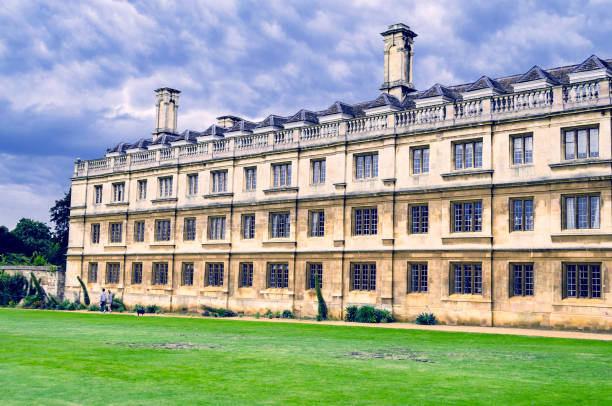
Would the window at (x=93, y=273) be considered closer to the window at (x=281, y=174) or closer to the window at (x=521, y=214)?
the window at (x=281, y=174)

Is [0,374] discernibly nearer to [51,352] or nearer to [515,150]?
[51,352]

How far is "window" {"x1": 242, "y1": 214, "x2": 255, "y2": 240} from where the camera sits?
4481cm

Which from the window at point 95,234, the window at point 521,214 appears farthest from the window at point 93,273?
the window at point 521,214

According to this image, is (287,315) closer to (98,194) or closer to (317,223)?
(317,223)

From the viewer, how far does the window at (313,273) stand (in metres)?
40.3

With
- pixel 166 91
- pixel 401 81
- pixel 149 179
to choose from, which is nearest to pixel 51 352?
pixel 401 81

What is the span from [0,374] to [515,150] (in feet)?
86.6

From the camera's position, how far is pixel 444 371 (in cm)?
1504

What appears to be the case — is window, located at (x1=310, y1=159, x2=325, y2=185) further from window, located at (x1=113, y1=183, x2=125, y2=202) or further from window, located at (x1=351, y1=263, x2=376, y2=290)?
window, located at (x1=113, y1=183, x2=125, y2=202)

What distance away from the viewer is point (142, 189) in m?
52.5

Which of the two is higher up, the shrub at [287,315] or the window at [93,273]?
the window at [93,273]

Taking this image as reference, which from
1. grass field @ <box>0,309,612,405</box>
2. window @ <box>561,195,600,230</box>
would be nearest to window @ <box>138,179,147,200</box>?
grass field @ <box>0,309,612,405</box>

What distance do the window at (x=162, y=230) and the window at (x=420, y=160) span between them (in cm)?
2058

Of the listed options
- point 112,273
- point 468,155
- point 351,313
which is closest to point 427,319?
point 351,313
